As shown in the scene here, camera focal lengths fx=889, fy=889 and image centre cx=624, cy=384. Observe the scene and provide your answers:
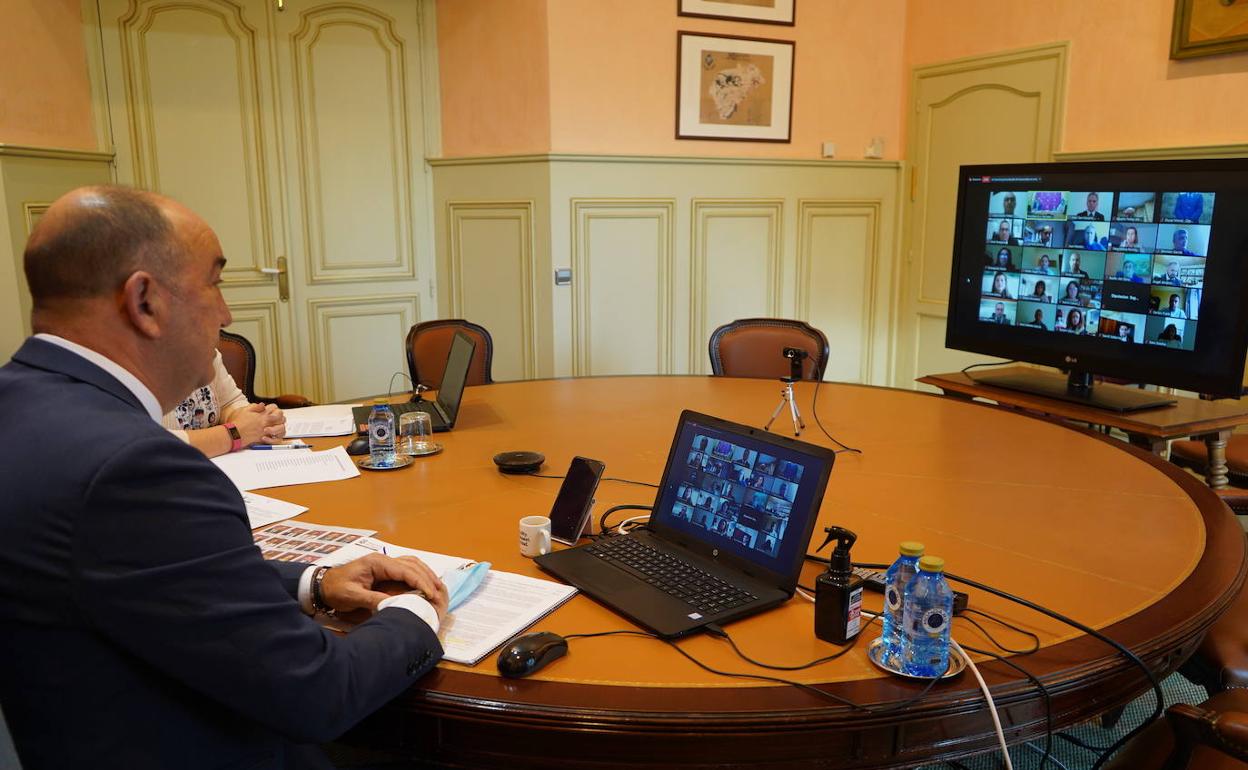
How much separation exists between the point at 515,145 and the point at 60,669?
3.90 metres

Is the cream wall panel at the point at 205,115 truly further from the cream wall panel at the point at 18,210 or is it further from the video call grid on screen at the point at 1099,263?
the video call grid on screen at the point at 1099,263

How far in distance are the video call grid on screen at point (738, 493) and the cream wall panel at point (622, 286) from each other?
309 centimetres

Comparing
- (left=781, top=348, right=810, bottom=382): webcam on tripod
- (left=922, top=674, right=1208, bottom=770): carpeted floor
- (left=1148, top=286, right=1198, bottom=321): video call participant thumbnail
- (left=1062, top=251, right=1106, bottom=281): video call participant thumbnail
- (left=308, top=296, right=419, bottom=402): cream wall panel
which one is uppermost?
(left=1062, top=251, right=1106, bottom=281): video call participant thumbnail

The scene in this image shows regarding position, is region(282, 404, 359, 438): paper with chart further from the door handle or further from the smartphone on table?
the door handle

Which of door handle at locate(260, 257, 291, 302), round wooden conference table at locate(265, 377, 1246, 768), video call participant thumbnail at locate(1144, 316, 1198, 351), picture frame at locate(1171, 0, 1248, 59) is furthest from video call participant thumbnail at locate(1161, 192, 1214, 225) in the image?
door handle at locate(260, 257, 291, 302)

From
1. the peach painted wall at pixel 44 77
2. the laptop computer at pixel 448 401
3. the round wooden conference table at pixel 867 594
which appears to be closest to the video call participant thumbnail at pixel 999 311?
the round wooden conference table at pixel 867 594

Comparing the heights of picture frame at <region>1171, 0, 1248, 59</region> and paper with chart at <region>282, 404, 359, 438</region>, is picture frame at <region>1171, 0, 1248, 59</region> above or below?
A: above

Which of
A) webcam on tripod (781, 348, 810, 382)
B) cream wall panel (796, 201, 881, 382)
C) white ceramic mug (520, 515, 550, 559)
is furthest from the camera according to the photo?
cream wall panel (796, 201, 881, 382)

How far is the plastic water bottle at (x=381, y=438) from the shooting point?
6.64 ft

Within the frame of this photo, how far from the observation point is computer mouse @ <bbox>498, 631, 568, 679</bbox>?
44.3 inches

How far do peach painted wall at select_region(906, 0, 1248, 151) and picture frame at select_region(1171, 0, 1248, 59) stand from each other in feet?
Result: 0.18

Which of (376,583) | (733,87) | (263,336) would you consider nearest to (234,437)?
(376,583)

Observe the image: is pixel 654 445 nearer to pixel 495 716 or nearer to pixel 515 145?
pixel 495 716

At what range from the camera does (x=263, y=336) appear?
459cm
